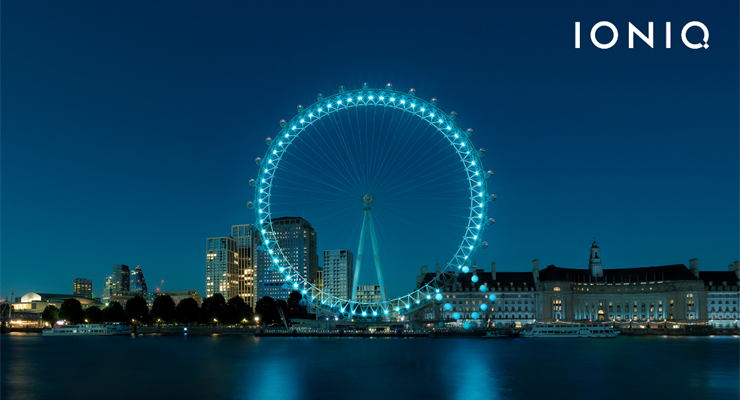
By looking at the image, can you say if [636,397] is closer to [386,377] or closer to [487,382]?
[487,382]

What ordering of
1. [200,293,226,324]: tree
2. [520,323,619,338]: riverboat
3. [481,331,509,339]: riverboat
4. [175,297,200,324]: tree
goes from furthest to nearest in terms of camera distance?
[200,293,226,324]: tree → [175,297,200,324]: tree → [520,323,619,338]: riverboat → [481,331,509,339]: riverboat

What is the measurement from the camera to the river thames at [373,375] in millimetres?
41531

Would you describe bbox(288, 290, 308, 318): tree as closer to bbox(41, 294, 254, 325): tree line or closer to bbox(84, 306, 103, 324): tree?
bbox(41, 294, 254, 325): tree line

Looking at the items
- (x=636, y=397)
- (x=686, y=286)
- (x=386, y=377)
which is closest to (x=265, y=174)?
(x=386, y=377)

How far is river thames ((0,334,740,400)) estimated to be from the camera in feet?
136

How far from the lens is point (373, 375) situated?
50.5m

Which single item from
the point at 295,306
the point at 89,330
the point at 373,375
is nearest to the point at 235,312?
the point at 295,306

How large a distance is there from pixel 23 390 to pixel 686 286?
14505 centimetres

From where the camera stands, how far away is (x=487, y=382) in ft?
153

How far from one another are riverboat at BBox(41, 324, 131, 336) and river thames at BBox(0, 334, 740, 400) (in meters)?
61.2

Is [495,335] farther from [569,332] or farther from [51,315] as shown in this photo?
[51,315]

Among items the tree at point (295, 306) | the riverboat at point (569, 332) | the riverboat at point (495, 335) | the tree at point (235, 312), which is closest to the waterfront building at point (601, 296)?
the tree at point (295, 306)

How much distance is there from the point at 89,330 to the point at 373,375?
104086 millimetres

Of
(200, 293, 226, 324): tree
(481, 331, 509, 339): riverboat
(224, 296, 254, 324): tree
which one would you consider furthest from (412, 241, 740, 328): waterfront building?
(200, 293, 226, 324): tree
